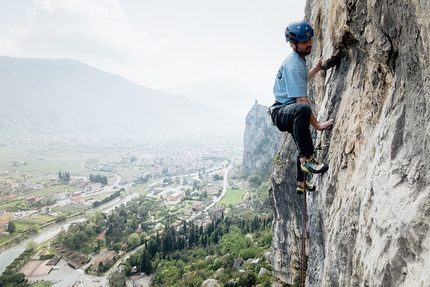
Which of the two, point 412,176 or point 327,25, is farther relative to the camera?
point 327,25

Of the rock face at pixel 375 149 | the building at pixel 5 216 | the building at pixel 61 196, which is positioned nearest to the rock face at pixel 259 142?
the building at pixel 61 196

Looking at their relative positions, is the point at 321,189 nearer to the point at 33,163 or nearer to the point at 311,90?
the point at 311,90

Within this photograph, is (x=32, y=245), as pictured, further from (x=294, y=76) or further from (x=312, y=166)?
(x=294, y=76)

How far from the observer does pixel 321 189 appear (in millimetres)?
4762

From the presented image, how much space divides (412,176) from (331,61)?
271cm

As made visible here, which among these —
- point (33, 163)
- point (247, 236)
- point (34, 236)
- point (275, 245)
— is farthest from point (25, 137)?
point (275, 245)

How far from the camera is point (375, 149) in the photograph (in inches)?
126

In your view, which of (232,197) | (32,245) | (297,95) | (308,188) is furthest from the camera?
(232,197)

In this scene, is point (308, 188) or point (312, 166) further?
point (308, 188)

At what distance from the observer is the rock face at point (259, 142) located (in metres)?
66.7

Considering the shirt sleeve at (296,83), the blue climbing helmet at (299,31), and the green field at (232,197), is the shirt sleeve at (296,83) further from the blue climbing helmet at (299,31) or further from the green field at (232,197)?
the green field at (232,197)

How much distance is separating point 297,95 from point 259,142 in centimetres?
6743

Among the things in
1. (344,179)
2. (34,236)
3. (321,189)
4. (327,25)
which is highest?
(327,25)

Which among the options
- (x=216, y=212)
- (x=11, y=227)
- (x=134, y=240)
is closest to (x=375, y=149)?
(x=134, y=240)
